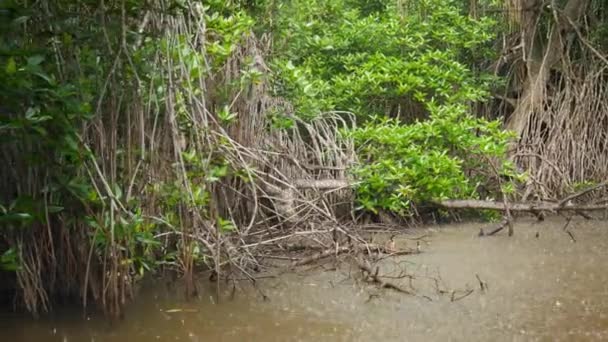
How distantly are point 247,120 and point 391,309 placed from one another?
207cm

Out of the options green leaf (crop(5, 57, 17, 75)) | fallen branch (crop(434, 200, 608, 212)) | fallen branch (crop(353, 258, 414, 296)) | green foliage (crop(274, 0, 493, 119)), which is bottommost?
fallen branch (crop(434, 200, 608, 212))

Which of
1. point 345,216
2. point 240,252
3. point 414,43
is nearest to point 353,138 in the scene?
point 345,216

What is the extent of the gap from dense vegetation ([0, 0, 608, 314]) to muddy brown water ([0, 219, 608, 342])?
0.17m

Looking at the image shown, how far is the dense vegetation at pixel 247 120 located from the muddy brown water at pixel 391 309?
17 cm

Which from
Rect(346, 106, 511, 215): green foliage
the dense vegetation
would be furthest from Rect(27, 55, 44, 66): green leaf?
Rect(346, 106, 511, 215): green foliage

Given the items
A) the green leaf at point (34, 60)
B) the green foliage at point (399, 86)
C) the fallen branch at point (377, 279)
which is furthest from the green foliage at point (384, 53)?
the green leaf at point (34, 60)

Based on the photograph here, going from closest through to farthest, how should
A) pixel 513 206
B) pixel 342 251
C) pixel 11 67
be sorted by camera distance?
1. pixel 11 67
2. pixel 342 251
3. pixel 513 206

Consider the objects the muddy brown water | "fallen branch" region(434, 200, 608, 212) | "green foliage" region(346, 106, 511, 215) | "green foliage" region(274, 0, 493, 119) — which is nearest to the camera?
the muddy brown water

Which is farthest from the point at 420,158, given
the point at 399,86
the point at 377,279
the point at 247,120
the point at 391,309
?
the point at 391,309

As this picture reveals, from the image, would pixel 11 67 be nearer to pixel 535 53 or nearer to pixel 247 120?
pixel 247 120

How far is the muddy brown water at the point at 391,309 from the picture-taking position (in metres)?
3.31

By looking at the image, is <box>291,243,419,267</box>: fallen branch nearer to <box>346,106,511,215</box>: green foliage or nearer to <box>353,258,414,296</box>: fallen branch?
<box>353,258,414,296</box>: fallen branch

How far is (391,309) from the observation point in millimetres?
3703

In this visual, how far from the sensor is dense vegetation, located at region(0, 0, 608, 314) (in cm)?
332
